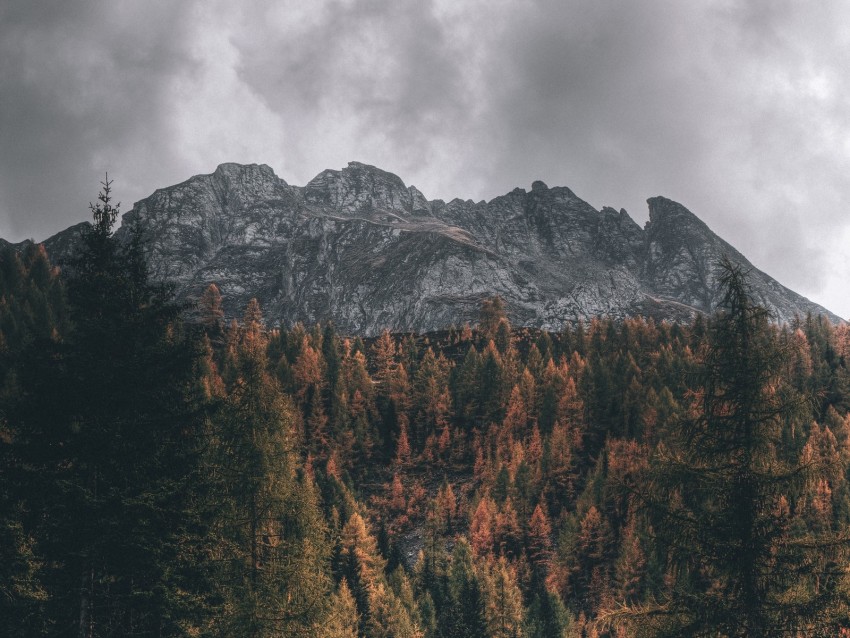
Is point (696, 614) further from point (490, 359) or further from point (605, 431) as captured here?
point (490, 359)

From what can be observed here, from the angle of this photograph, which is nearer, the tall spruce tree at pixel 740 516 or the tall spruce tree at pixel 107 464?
the tall spruce tree at pixel 740 516

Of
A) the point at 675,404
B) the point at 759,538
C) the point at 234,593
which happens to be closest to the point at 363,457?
the point at 675,404

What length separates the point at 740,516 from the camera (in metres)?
11.3

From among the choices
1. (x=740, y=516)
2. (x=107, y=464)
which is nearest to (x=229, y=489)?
(x=107, y=464)

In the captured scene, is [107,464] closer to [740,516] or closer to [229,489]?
[229,489]

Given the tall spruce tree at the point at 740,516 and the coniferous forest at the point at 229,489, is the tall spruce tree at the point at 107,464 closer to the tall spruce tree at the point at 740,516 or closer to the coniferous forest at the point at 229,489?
the coniferous forest at the point at 229,489

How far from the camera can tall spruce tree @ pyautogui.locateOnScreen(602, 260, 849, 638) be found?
10.7m

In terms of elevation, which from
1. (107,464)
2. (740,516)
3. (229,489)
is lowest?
(740,516)

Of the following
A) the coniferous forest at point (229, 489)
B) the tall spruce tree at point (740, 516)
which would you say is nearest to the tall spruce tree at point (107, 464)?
the coniferous forest at point (229, 489)

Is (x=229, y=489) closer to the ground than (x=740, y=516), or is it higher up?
higher up

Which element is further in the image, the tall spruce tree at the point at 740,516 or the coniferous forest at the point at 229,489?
the coniferous forest at the point at 229,489

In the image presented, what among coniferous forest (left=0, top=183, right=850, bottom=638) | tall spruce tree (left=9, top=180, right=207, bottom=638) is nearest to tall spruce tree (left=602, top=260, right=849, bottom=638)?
coniferous forest (left=0, top=183, right=850, bottom=638)

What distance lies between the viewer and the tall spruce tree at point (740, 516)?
421 inches

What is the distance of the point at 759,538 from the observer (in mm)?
11062
